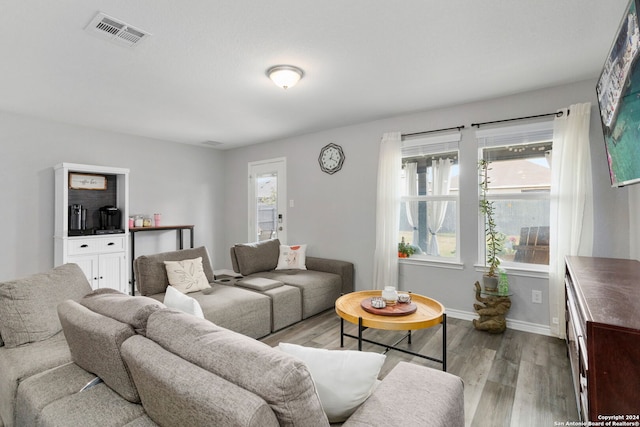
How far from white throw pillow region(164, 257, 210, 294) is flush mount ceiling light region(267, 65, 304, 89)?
206 cm

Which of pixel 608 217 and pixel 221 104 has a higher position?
pixel 221 104

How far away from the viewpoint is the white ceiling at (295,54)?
1.94 metres

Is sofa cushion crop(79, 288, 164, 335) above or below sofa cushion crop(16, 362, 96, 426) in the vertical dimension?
above

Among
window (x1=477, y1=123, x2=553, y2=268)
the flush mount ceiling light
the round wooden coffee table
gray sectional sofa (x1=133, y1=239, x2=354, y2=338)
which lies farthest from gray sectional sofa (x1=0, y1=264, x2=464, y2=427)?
window (x1=477, y1=123, x2=553, y2=268)

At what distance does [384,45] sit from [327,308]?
9.84ft

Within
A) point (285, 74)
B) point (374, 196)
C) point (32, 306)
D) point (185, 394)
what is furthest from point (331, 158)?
point (185, 394)

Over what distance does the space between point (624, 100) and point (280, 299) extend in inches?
121

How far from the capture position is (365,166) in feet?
14.3

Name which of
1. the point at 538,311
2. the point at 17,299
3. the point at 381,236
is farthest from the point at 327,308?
the point at 17,299

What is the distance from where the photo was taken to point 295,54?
246 centimetres

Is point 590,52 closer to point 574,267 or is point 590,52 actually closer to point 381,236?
point 574,267

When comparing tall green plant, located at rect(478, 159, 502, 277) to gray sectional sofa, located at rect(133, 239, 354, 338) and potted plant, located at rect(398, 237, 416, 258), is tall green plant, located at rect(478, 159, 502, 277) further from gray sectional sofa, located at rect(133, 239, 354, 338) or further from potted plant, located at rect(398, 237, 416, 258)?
gray sectional sofa, located at rect(133, 239, 354, 338)

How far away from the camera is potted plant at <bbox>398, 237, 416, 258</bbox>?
4.04m

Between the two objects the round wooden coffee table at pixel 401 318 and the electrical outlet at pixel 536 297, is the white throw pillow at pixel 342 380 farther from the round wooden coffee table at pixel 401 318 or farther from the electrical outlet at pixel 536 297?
the electrical outlet at pixel 536 297
